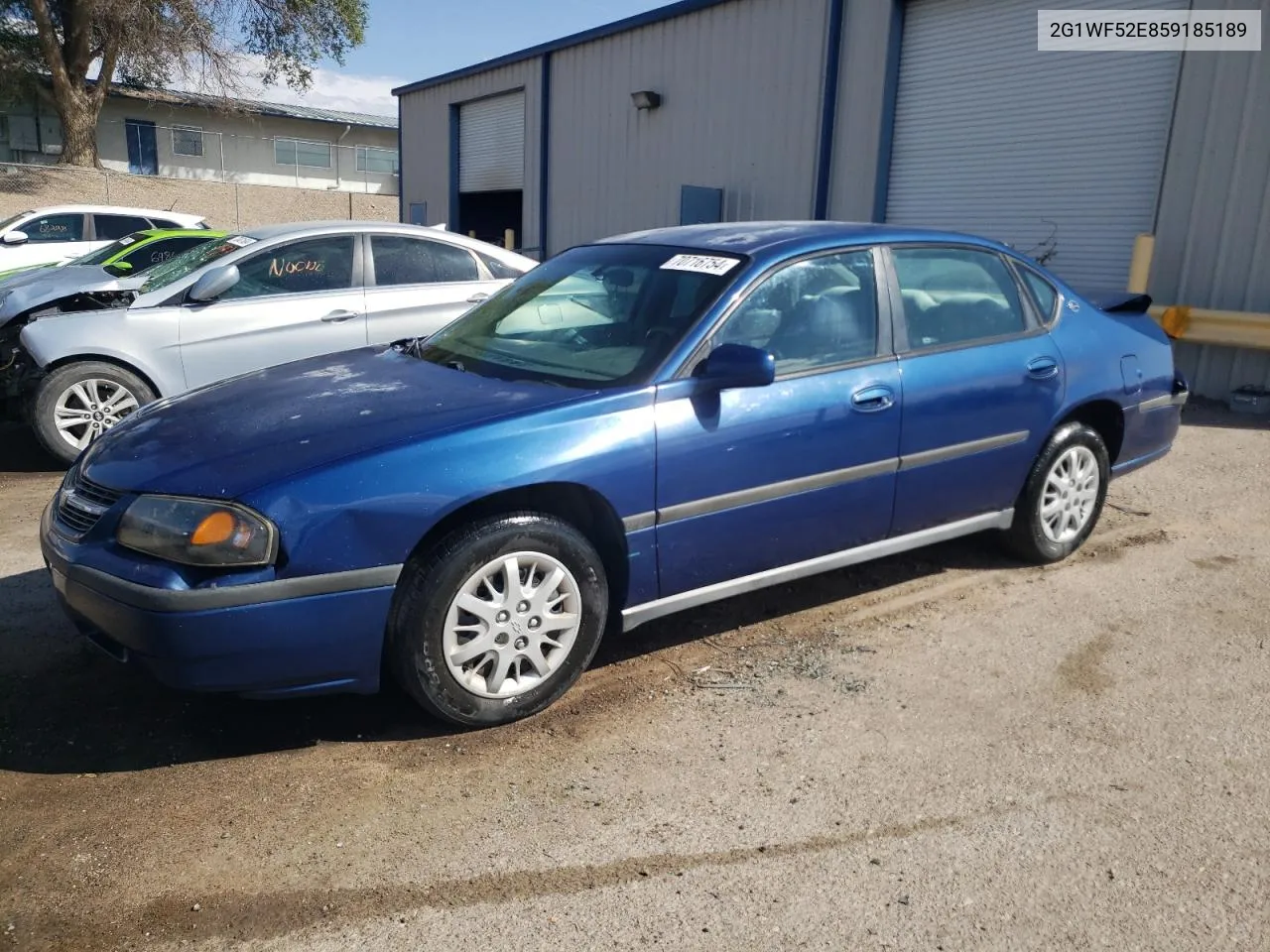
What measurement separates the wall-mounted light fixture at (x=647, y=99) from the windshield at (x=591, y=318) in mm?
11667

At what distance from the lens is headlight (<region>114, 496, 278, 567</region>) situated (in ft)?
9.47

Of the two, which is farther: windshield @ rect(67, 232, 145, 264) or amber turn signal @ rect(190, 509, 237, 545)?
windshield @ rect(67, 232, 145, 264)

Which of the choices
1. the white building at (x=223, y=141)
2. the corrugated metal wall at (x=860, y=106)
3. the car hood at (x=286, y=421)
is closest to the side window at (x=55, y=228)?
the corrugated metal wall at (x=860, y=106)

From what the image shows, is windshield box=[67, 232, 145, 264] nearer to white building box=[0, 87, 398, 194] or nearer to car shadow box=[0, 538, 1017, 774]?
car shadow box=[0, 538, 1017, 774]

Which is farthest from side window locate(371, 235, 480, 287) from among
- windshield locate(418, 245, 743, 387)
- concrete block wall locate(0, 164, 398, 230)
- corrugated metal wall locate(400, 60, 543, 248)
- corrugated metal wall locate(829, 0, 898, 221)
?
concrete block wall locate(0, 164, 398, 230)

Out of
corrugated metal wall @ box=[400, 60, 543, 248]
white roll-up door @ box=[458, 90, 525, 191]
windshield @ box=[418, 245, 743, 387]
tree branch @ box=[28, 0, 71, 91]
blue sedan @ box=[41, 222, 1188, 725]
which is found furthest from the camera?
tree branch @ box=[28, 0, 71, 91]

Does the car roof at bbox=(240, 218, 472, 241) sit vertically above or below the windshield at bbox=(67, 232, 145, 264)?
above

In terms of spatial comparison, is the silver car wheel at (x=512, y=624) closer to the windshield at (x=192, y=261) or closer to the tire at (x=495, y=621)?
the tire at (x=495, y=621)

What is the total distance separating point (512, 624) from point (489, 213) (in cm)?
2011

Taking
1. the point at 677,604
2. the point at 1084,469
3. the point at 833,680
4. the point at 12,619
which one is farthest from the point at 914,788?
→ the point at 12,619

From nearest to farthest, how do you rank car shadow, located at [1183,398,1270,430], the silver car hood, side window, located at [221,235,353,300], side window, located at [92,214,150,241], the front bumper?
the front bumper, side window, located at [221,235,353,300], the silver car hood, car shadow, located at [1183,398,1270,430], side window, located at [92,214,150,241]

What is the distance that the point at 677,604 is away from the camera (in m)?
3.64

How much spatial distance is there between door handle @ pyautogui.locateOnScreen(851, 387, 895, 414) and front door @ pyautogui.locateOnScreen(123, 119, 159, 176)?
129 ft

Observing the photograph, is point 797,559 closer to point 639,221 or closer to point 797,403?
point 797,403
